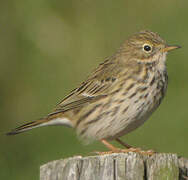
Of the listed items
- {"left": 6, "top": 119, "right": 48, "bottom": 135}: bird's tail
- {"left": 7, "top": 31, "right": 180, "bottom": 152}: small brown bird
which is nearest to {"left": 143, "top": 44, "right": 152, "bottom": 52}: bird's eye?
{"left": 7, "top": 31, "right": 180, "bottom": 152}: small brown bird

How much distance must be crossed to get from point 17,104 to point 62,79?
1.12 metres

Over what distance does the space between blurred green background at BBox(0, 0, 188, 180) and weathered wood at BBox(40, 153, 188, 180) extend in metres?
4.65

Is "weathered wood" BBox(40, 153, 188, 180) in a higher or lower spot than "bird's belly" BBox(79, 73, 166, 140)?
lower

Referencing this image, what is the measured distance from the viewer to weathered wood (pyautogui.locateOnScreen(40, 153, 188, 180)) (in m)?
4.84

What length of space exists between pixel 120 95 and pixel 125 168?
7.97ft

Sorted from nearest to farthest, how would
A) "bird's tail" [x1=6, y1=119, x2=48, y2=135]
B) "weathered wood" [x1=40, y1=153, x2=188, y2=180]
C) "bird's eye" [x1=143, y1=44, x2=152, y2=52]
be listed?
"weathered wood" [x1=40, y1=153, x2=188, y2=180] < "bird's tail" [x1=6, y1=119, x2=48, y2=135] < "bird's eye" [x1=143, y1=44, x2=152, y2=52]

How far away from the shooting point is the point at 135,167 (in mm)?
4848

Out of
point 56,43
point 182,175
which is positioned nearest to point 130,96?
point 182,175

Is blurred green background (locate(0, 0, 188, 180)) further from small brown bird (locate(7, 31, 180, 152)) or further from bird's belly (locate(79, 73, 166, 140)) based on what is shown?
bird's belly (locate(79, 73, 166, 140))

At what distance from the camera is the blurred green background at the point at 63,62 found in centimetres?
1011

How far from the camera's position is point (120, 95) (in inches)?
283

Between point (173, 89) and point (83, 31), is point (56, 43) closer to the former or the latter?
point (83, 31)

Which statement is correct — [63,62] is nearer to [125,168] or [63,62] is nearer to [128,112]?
[128,112]

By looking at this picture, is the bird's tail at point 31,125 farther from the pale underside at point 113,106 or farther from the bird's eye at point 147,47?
the bird's eye at point 147,47
